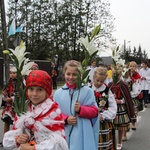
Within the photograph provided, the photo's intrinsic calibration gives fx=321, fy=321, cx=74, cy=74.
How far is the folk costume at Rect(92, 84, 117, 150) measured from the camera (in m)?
4.38

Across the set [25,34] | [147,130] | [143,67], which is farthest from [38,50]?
[147,130]

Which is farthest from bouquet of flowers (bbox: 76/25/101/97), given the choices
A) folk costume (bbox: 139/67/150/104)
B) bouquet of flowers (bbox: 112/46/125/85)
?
folk costume (bbox: 139/67/150/104)

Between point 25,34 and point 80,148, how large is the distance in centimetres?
3268

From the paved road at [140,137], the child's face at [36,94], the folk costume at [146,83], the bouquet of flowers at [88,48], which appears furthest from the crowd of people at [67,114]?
the folk costume at [146,83]

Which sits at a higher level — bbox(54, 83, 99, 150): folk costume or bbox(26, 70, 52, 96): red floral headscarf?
bbox(26, 70, 52, 96): red floral headscarf

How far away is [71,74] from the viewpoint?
350 cm

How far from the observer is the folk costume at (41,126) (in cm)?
253

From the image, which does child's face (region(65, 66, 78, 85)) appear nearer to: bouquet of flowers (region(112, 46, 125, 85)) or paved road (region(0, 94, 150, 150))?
bouquet of flowers (region(112, 46, 125, 85))

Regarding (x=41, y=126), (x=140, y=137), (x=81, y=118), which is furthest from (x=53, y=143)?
(x=140, y=137)

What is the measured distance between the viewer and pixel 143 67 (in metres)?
13.8

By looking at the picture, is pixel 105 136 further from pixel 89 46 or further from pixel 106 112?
pixel 89 46

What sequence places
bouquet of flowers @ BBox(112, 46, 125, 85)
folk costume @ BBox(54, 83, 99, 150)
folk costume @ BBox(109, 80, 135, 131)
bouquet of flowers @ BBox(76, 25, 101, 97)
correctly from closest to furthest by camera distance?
bouquet of flowers @ BBox(76, 25, 101, 97)
folk costume @ BBox(54, 83, 99, 150)
bouquet of flowers @ BBox(112, 46, 125, 85)
folk costume @ BBox(109, 80, 135, 131)

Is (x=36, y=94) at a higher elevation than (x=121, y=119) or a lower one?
higher

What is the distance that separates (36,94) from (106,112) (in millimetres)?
1983
